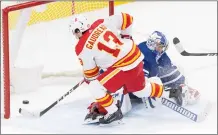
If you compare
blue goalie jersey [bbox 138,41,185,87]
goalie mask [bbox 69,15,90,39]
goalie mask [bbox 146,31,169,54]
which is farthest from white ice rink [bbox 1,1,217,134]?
goalie mask [bbox 69,15,90,39]

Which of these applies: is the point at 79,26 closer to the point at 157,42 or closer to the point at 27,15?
the point at 157,42

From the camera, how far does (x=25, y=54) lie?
401cm

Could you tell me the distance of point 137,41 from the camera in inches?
170

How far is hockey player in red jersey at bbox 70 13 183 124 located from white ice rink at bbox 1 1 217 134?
0.16 metres

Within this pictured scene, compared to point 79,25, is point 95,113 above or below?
below

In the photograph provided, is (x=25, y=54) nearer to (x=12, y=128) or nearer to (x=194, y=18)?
(x=12, y=128)

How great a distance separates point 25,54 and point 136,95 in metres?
1.06

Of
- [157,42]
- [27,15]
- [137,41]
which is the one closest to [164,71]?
[157,42]

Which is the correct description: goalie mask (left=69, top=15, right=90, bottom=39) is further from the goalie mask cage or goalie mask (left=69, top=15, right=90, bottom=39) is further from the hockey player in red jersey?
the goalie mask cage

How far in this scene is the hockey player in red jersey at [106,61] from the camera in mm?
2969

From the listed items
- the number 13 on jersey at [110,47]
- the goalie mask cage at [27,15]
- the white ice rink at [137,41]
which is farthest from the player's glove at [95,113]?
the goalie mask cage at [27,15]

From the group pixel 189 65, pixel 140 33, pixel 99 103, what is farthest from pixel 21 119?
pixel 140 33

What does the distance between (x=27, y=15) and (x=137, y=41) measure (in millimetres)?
1004

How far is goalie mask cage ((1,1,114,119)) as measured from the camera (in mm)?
3125
